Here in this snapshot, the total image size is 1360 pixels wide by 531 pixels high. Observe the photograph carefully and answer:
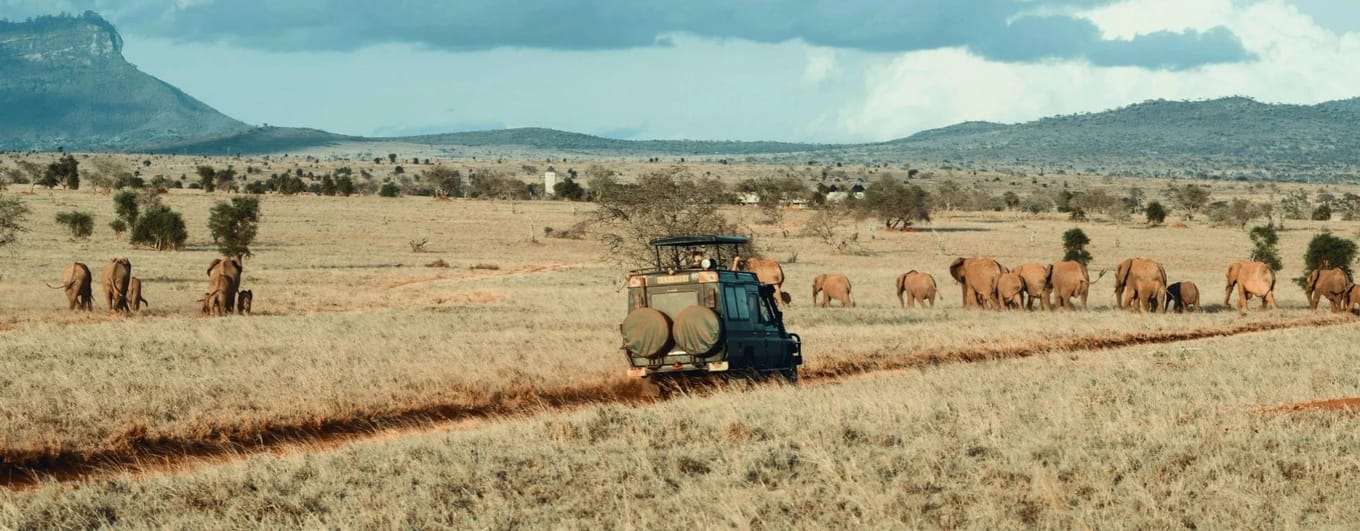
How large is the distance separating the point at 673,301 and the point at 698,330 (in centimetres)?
83

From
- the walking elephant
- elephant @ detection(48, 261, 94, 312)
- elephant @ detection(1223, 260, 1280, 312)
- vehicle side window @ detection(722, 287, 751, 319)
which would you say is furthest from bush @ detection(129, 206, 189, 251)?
vehicle side window @ detection(722, 287, 751, 319)

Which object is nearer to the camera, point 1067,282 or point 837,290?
point 1067,282

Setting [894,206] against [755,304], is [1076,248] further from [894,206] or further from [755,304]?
[755,304]

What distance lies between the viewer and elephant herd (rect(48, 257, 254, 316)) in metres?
31.8

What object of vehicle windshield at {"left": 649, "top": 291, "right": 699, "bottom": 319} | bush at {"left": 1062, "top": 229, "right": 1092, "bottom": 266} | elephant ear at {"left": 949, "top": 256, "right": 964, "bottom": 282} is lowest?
bush at {"left": 1062, "top": 229, "right": 1092, "bottom": 266}

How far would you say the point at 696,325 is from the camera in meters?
17.3

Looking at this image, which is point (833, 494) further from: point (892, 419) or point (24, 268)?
point (24, 268)

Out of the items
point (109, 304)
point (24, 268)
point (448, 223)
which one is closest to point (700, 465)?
point (109, 304)

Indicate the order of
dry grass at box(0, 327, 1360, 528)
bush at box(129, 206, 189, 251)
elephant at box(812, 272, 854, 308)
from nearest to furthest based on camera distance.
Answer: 1. dry grass at box(0, 327, 1360, 528)
2. elephant at box(812, 272, 854, 308)
3. bush at box(129, 206, 189, 251)

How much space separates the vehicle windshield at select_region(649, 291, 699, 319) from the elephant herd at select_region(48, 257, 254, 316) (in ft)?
55.0

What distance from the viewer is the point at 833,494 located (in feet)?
Result: 33.6

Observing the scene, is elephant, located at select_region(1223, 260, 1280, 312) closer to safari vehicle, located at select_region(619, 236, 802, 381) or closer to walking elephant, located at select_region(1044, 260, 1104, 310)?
walking elephant, located at select_region(1044, 260, 1104, 310)

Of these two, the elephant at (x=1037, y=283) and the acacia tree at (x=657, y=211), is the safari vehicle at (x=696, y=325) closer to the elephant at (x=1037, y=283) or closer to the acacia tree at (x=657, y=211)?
the elephant at (x=1037, y=283)

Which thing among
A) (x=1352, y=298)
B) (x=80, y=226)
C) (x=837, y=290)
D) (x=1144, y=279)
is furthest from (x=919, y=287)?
(x=80, y=226)
